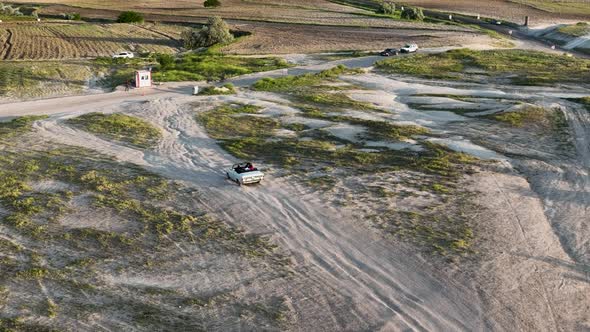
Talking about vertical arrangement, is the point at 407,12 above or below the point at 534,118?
above

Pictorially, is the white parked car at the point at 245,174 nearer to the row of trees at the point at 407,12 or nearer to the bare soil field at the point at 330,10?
the bare soil field at the point at 330,10

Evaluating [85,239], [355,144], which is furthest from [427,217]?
[85,239]

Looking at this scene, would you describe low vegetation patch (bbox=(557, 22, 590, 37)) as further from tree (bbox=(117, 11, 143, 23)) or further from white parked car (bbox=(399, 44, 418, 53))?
tree (bbox=(117, 11, 143, 23))

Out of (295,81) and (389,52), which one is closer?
(295,81)

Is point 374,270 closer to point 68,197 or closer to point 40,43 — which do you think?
point 68,197

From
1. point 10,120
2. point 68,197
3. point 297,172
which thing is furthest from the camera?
→ point 10,120

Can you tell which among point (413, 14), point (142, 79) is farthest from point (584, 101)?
point (413, 14)

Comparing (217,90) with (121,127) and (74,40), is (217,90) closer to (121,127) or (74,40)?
(121,127)
